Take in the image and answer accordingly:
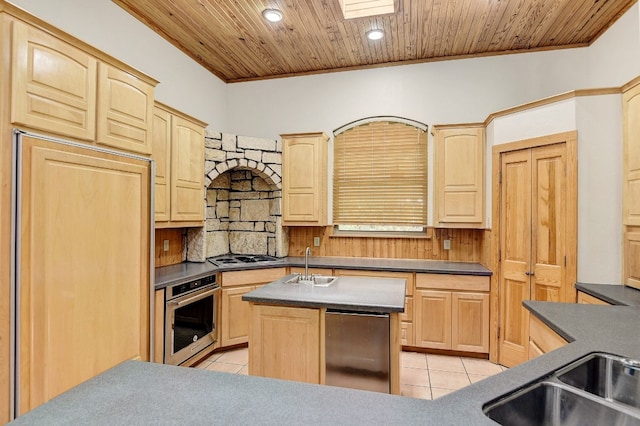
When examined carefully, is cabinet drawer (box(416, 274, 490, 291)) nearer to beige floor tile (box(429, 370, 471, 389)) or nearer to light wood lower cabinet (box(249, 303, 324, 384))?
beige floor tile (box(429, 370, 471, 389))

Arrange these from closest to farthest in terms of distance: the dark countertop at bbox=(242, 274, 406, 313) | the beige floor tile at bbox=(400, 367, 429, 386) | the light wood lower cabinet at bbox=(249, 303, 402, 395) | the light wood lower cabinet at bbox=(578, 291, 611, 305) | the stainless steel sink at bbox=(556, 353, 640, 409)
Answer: the stainless steel sink at bbox=(556, 353, 640, 409) < the dark countertop at bbox=(242, 274, 406, 313) < the light wood lower cabinet at bbox=(249, 303, 402, 395) < the light wood lower cabinet at bbox=(578, 291, 611, 305) < the beige floor tile at bbox=(400, 367, 429, 386)

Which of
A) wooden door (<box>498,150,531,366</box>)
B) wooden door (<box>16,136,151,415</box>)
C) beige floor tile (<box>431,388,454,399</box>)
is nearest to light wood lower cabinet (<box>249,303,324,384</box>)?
wooden door (<box>16,136,151,415</box>)

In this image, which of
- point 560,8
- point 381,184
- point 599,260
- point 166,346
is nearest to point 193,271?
point 166,346

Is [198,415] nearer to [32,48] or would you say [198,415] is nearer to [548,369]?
[548,369]

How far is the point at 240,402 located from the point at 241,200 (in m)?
3.76

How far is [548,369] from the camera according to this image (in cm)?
116

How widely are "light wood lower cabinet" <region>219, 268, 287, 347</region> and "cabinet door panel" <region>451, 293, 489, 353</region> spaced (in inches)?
83.6

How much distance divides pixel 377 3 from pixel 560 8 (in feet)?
5.23

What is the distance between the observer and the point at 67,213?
1.94m

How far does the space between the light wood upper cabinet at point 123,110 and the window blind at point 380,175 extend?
8.04ft

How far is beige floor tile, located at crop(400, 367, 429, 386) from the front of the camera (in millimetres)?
3041

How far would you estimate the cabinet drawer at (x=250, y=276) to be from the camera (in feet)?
12.0

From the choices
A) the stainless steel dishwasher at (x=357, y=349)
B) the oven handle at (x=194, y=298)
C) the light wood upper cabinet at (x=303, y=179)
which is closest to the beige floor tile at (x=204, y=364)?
the oven handle at (x=194, y=298)

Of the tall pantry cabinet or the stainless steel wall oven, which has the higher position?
the tall pantry cabinet
